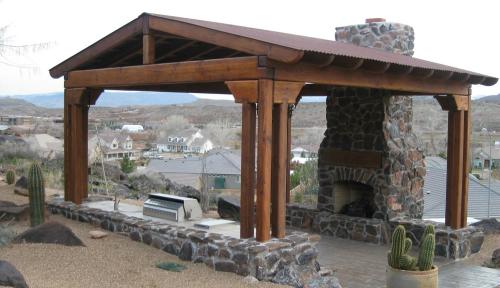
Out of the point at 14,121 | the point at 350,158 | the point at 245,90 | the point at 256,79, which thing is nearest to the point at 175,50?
the point at 245,90

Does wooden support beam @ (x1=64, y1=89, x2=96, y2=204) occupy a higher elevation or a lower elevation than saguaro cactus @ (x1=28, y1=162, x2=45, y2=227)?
higher

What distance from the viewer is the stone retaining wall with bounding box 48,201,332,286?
293 inches

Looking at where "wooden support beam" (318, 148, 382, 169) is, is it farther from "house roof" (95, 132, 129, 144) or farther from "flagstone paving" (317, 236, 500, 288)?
"house roof" (95, 132, 129, 144)

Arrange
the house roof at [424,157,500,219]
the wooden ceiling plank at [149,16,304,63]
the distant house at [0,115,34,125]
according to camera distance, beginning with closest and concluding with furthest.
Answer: the wooden ceiling plank at [149,16,304,63]
the house roof at [424,157,500,219]
the distant house at [0,115,34,125]

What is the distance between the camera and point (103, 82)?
10.2 metres

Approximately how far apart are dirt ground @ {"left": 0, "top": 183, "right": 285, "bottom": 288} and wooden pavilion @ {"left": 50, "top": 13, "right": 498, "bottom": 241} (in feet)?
2.94

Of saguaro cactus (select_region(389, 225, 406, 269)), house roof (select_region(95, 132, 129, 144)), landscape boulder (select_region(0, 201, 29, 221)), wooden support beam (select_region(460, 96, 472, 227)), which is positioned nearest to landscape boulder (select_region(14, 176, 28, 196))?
landscape boulder (select_region(0, 201, 29, 221))

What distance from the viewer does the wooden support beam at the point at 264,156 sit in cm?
748

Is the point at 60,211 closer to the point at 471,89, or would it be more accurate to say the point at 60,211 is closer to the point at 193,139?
the point at 471,89

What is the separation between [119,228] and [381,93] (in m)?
5.69

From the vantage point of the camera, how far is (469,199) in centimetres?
1477

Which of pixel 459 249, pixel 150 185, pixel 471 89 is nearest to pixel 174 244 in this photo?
pixel 459 249

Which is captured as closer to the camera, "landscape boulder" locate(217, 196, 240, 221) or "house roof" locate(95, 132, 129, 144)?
"landscape boulder" locate(217, 196, 240, 221)

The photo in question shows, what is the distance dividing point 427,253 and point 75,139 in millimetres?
6689
